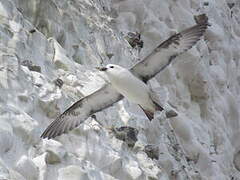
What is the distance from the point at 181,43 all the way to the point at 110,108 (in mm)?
1363

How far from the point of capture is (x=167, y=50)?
5.87 m

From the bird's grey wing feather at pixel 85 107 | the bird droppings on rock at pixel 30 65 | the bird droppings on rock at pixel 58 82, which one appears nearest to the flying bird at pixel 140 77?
the bird's grey wing feather at pixel 85 107

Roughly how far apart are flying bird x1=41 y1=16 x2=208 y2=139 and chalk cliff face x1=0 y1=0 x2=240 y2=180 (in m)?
0.13

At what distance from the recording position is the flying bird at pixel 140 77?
5.72 meters

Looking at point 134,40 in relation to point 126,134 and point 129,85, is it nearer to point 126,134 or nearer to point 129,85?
point 126,134

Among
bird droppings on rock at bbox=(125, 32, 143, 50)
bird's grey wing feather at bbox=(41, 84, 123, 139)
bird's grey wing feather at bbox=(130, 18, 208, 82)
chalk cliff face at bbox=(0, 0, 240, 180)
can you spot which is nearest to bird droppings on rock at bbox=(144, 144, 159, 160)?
chalk cliff face at bbox=(0, 0, 240, 180)

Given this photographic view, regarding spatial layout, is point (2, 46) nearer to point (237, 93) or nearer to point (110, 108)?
point (110, 108)

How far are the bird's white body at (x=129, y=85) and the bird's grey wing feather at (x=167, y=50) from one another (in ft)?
0.54

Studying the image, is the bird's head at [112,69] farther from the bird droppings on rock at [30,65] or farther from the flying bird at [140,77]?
the bird droppings on rock at [30,65]

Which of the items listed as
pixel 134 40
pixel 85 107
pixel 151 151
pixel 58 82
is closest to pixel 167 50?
pixel 85 107

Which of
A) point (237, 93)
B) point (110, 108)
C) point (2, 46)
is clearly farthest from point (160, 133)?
point (237, 93)

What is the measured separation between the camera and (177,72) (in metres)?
9.21

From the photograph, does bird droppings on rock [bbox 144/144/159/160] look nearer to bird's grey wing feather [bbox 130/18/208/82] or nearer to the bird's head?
bird's grey wing feather [bbox 130/18/208/82]

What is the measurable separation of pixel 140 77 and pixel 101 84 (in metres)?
0.96
